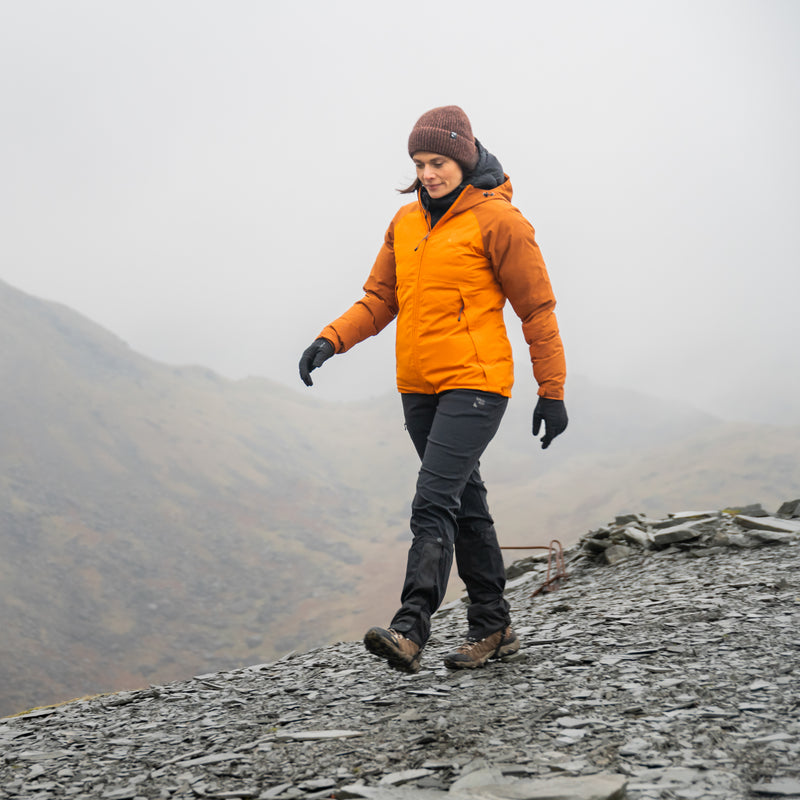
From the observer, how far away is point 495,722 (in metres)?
3.43

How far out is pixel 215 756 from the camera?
3.37 meters

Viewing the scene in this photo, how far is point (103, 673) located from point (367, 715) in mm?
30497

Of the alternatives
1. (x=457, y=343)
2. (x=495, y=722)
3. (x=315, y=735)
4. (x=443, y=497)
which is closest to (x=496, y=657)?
(x=495, y=722)

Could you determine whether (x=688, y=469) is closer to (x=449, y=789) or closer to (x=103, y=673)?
(x=103, y=673)

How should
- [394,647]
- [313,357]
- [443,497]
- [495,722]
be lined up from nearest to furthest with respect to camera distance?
[495,722] → [394,647] → [443,497] → [313,357]

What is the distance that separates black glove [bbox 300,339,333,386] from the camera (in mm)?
4387

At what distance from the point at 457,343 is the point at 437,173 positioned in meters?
0.95

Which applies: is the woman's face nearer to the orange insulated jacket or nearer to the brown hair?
the orange insulated jacket

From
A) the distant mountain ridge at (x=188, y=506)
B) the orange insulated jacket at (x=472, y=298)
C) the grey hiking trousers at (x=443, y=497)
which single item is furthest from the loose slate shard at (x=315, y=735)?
the distant mountain ridge at (x=188, y=506)

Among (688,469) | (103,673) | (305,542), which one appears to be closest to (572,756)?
(103,673)

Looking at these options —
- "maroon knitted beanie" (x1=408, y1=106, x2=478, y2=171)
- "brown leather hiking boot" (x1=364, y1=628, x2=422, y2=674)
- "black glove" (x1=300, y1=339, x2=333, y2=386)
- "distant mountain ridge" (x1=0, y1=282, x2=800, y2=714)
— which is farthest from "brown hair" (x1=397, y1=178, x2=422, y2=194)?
"distant mountain ridge" (x1=0, y1=282, x2=800, y2=714)

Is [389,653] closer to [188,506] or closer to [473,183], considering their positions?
[473,183]

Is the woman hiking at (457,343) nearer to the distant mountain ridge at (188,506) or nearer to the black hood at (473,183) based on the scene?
the black hood at (473,183)

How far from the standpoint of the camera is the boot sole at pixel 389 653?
3.60 m
